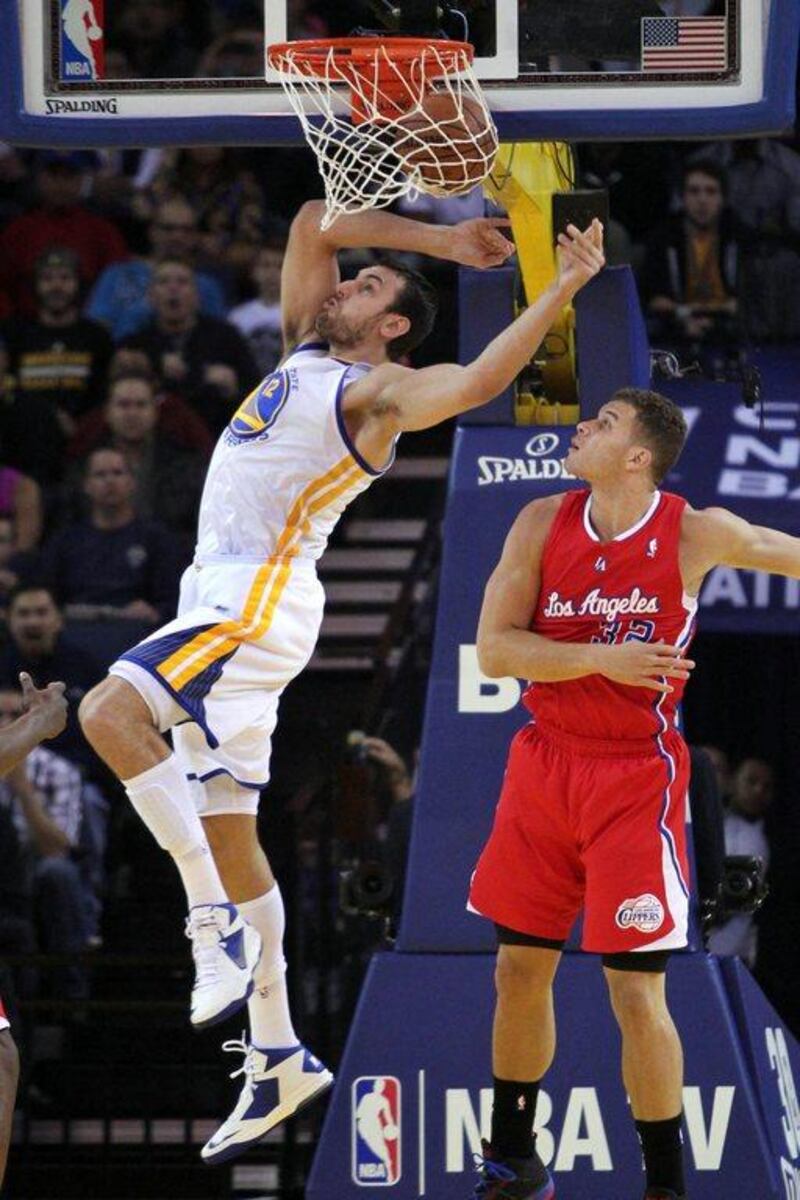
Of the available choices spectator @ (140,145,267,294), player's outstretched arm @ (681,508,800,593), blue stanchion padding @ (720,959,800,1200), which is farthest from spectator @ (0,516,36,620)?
player's outstretched arm @ (681,508,800,593)

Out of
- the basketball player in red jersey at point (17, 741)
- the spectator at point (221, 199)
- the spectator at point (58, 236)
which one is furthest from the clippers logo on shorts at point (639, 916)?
the spectator at point (58, 236)

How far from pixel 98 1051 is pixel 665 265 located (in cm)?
470

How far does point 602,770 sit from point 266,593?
109cm

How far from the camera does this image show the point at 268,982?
7535 millimetres

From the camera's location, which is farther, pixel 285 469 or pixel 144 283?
pixel 144 283

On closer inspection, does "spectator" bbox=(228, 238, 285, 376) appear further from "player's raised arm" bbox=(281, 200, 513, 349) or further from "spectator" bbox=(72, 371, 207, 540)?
"player's raised arm" bbox=(281, 200, 513, 349)

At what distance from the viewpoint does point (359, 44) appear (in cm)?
713

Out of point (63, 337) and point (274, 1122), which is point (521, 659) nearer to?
point (274, 1122)

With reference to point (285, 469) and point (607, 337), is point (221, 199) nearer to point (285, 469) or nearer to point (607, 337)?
point (607, 337)

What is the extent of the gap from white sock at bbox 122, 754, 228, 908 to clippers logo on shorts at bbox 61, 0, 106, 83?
2045 mm

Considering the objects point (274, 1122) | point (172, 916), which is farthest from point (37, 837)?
point (274, 1122)

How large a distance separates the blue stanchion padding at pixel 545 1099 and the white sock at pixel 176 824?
140cm

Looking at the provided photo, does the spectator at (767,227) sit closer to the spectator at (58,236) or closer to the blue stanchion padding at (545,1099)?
the spectator at (58,236)

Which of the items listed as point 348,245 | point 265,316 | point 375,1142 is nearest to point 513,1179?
point 375,1142
